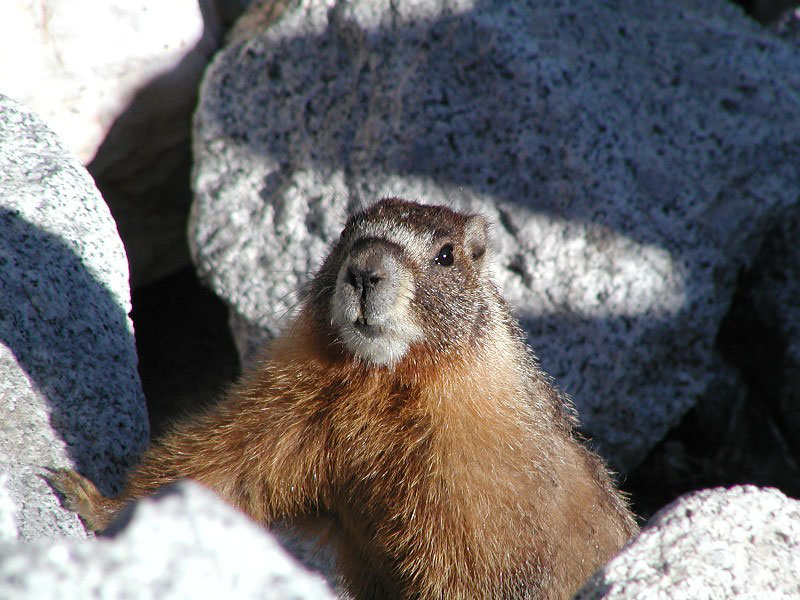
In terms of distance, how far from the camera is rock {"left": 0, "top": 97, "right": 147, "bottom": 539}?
10.8 ft

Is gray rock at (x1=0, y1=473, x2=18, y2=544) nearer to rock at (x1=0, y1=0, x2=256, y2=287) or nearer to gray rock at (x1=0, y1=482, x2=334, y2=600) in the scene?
gray rock at (x1=0, y1=482, x2=334, y2=600)

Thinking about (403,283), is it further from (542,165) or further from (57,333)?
(542,165)

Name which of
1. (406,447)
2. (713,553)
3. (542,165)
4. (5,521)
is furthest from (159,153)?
(713,553)

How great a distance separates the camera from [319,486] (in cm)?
343

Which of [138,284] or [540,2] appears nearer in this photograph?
[540,2]

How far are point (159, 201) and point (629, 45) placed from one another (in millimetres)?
3074

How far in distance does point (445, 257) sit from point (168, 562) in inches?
85.4

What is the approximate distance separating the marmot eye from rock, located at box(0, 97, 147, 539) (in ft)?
4.39

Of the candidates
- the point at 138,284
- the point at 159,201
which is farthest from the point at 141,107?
the point at 138,284

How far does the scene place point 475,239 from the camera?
3846mm

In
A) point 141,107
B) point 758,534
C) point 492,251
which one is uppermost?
point 758,534

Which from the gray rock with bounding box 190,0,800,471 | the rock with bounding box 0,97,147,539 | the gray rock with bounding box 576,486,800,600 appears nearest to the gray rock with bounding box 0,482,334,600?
the gray rock with bounding box 576,486,800,600

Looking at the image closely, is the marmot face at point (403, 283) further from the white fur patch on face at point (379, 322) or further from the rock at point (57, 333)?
the rock at point (57, 333)

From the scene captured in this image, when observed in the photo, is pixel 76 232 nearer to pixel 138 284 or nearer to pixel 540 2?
pixel 138 284
